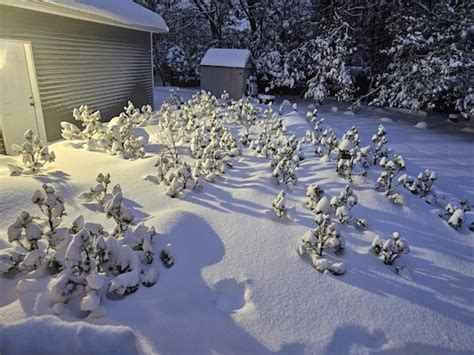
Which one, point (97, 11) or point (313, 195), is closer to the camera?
point (313, 195)

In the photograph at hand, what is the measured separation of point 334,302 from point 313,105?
13029mm

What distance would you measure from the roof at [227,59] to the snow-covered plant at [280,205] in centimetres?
1110

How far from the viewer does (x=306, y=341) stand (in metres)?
2.43

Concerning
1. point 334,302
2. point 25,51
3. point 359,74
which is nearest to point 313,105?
point 359,74

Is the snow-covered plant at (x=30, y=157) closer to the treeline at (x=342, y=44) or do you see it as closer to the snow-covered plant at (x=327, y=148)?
the snow-covered plant at (x=327, y=148)

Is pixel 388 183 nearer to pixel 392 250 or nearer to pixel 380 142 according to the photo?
pixel 380 142

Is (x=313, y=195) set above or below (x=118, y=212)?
below

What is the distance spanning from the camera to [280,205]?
12.9 feet

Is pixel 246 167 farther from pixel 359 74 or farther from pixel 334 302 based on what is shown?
pixel 359 74

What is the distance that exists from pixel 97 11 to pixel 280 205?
5.95m

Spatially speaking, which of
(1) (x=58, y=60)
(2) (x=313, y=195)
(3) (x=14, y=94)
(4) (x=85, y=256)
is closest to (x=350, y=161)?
(2) (x=313, y=195)

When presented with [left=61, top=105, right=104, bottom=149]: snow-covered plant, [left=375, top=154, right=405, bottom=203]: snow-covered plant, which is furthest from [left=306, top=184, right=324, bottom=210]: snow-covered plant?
[left=61, top=105, right=104, bottom=149]: snow-covered plant

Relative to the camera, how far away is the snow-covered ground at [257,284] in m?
2.32

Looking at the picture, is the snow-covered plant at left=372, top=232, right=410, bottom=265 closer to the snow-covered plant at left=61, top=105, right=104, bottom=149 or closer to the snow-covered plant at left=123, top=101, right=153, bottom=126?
the snow-covered plant at left=61, top=105, right=104, bottom=149
